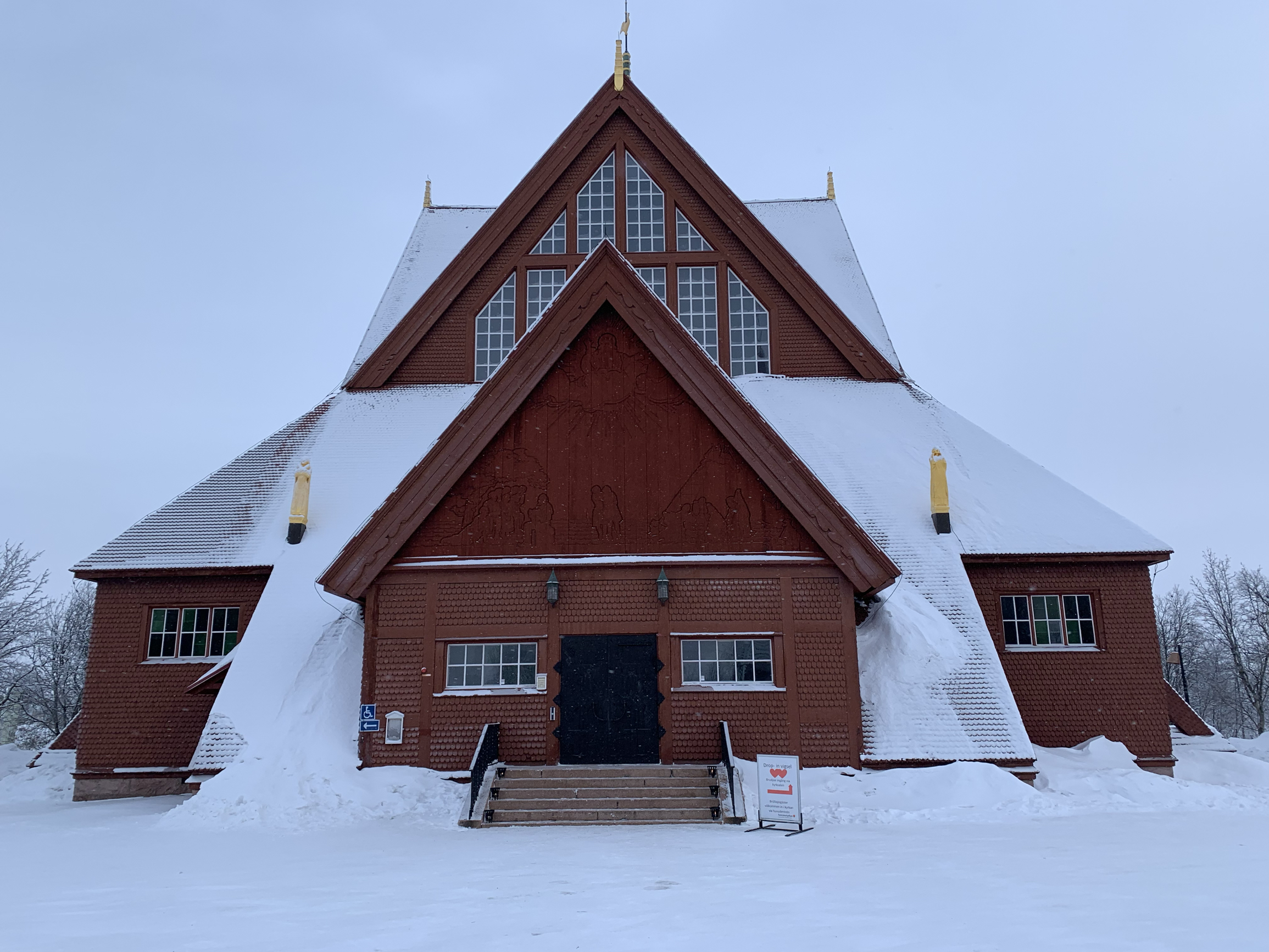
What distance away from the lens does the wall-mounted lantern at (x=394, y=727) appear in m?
13.7

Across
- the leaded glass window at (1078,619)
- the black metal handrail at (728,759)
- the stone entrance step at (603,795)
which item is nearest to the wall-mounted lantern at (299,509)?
the stone entrance step at (603,795)

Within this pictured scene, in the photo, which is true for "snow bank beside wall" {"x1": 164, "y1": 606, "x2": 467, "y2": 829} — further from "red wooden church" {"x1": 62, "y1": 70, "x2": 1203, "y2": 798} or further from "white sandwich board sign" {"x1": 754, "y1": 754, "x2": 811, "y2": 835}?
"white sandwich board sign" {"x1": 754, "y1": 754, "x2": 811, "y2": 835}

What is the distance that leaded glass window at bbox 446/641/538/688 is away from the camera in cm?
1414

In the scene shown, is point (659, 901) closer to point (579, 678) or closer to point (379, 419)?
point (579, 678)

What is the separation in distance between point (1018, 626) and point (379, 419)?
1432 centimetres

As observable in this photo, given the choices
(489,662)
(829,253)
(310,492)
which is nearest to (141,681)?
(310,492)

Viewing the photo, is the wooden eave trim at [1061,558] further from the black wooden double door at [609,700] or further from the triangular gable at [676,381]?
the black wooden double door at [609,700]

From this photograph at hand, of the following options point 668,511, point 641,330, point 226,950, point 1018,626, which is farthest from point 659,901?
point 1018,626

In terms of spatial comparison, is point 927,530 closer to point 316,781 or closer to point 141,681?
point 316,781

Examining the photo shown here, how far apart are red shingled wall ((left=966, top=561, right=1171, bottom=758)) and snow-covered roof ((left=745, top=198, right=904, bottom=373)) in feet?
21.8

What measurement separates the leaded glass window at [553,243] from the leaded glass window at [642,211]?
4.94 feet

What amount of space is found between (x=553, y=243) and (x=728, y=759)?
13490 millimetres

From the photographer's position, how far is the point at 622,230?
21.3 metres

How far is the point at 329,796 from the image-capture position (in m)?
12.5
